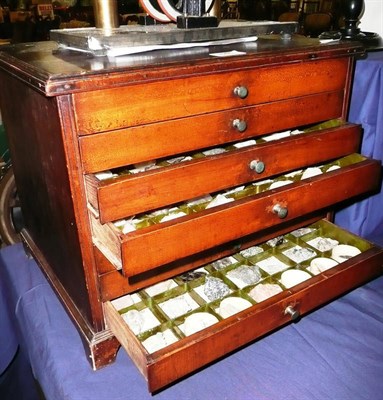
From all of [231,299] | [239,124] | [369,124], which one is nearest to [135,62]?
[239,124]

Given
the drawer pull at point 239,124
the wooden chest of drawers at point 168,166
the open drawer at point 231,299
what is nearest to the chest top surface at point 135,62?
the wooden chest of drawers at point 168,166

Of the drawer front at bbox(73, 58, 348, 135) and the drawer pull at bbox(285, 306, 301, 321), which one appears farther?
the drawer pull at bbox(285, 306, 301, 321)

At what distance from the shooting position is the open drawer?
31.1 inches

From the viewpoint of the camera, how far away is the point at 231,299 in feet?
3.16

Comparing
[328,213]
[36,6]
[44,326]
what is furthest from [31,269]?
[36,6]

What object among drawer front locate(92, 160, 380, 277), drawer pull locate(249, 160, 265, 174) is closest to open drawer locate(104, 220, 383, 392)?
drawer front locate(92, 160, 380, 277)

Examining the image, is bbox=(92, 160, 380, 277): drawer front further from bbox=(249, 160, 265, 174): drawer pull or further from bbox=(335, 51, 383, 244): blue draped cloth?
bbox=(335, 51, 383, 244): blue draped cloth

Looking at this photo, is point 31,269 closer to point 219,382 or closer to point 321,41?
point 219,382

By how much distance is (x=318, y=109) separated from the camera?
104cm

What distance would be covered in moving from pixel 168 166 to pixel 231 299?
344 millimetres

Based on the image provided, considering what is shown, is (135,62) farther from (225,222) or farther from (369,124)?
(369,124)

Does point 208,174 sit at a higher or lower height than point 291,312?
higher

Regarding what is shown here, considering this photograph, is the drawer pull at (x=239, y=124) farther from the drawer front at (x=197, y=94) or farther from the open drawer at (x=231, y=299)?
the open drawer at (x=231, y=299)

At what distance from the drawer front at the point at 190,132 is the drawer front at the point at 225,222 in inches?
5.0
